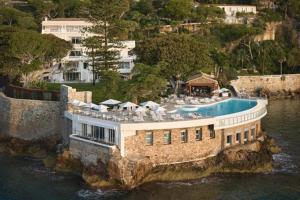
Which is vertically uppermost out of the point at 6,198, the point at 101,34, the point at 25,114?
the point at 101,34

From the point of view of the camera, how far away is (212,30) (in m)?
86.7

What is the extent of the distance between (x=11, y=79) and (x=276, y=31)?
50.7 meters

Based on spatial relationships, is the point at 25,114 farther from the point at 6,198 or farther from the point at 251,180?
the point at 251,180

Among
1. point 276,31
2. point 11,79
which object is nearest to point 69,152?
point 11,79

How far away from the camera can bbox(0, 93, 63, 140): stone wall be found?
4397 cm

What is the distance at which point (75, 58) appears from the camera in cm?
6306

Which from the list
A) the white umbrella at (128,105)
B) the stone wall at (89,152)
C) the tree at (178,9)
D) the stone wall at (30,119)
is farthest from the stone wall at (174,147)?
the tree at (178,9)

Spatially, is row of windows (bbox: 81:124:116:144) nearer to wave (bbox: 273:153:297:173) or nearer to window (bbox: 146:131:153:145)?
window (bbox: 146:131:153:145)

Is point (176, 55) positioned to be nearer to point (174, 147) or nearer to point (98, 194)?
point (174, 147)

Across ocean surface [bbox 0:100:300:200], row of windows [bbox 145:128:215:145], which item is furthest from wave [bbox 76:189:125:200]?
row of windows [bbox 145:128:215:145]

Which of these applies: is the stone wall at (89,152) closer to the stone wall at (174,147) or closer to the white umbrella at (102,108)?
the stone wall at (174,147)

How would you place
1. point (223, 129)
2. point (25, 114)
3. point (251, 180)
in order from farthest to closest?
point (25, 114), point (223, 129), point (251, 180)

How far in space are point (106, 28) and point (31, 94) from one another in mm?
10639

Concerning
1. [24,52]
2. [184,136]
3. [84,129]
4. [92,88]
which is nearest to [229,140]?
[184,136]
